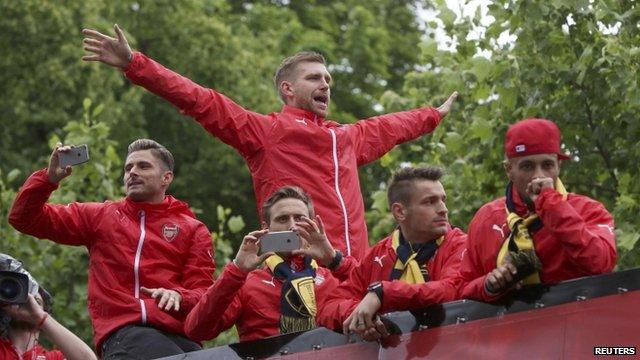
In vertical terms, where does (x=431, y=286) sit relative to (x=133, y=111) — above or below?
below

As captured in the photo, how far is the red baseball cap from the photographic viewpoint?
686 centimetres

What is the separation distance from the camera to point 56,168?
8.73 m

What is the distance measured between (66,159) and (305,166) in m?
1.37

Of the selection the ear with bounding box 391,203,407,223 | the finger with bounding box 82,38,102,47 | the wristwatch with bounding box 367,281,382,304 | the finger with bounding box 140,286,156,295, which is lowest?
the wristwatch with bounding box 367,281,382,304

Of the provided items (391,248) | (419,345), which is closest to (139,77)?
(391,248)

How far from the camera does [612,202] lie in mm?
14281

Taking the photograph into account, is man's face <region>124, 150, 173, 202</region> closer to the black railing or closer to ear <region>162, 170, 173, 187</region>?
ear <region>162, 170, 173, 187</region>

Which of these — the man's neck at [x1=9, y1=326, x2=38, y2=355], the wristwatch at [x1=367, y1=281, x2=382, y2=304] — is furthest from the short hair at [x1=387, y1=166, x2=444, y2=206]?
the man's neck at [x1=9, y1=326, x2=38, y2=355]

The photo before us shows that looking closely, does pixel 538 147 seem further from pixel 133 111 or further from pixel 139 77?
pixel 133 111

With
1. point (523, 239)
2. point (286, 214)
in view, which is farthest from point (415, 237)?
point (523, 239)

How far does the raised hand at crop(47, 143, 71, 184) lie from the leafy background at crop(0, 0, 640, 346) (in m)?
5.45

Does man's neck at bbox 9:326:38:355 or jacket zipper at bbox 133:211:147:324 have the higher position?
jacket zipper at bbox 133:211:147:324

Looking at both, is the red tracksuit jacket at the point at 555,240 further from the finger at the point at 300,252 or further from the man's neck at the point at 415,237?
the finger at the point at 300,252

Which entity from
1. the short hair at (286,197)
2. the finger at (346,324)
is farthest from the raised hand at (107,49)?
the finger at (346,324)
